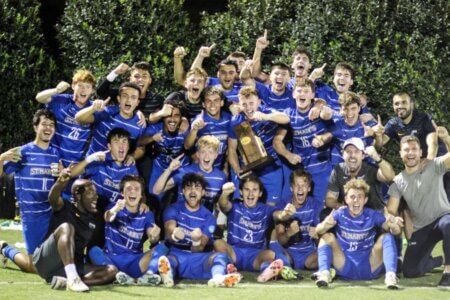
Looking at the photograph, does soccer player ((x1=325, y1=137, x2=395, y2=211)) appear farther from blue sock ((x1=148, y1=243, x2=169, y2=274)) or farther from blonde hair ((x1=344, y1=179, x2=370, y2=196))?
blue sock ((x1=148, y1=243, x2=169, y2=274))

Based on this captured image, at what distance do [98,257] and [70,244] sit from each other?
571mm

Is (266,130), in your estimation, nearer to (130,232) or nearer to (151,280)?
(130,232)

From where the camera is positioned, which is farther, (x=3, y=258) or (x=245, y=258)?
(x=3, y=258)

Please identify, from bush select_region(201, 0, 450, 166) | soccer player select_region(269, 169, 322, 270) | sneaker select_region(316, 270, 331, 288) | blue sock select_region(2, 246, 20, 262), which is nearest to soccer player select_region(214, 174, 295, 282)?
soccer player select_region(269, 169, 322, 270)

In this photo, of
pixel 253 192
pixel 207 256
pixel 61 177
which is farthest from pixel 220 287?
pixel 61 177

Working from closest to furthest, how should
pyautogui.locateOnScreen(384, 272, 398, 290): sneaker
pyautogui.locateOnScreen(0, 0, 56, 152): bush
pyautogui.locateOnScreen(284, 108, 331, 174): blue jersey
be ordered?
pyautogui.locateOnScreen(384, 272, 398, 290): sneaker → pyautogui.locateOnScreen(284, 108, 331, 174): blue jersey → pyautogui.locateOnScreen(0, 0, 56, 152): bush

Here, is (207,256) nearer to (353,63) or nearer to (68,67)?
(353,63)

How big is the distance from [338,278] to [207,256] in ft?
4.17

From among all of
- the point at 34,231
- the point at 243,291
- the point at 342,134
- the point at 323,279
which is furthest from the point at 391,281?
the point at 34,231

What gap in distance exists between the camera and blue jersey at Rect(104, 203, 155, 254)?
8438 millimetres

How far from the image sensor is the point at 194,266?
27.6 ft

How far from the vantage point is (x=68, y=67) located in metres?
13.7

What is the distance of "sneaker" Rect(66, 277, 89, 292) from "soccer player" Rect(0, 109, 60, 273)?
116cm

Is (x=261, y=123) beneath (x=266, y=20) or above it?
beneath
